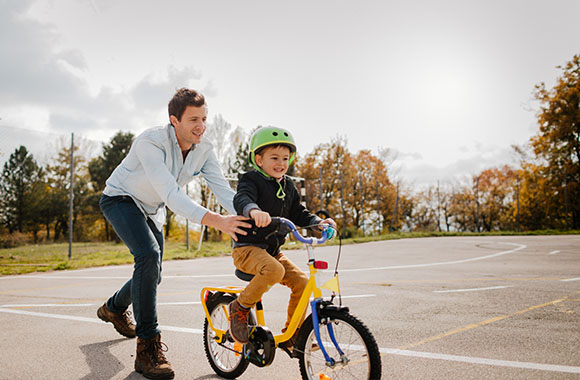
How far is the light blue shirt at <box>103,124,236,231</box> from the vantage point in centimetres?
292

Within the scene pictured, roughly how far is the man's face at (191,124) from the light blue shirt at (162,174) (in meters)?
0.09

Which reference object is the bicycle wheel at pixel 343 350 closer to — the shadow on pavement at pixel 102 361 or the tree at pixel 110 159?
the shadow on pavement at pixel 102 361

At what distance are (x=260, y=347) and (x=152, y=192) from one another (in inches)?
57.8

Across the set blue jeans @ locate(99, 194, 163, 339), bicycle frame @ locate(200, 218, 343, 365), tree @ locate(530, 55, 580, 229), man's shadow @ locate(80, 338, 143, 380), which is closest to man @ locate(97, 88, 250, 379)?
blue jeans @ locate(99, 194, 163, 339)

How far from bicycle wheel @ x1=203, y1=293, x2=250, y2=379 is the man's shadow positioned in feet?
1.73

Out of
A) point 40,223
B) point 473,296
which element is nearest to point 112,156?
point 40,223

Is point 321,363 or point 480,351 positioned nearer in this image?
point 321,363

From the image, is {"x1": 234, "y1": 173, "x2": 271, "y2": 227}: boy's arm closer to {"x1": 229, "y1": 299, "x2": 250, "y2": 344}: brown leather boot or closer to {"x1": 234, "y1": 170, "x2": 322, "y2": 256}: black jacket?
{"x1": 234, "y1": 170, "x2": 322, "y2": 256}: black jacket

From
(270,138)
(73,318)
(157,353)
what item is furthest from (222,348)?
(73,318)

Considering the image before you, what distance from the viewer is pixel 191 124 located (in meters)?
3.24

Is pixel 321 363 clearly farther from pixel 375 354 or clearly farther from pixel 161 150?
pixel 161 150

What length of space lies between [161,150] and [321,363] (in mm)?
1855

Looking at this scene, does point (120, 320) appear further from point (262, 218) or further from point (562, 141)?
point (562, 141)

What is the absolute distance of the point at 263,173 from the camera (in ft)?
9.66
